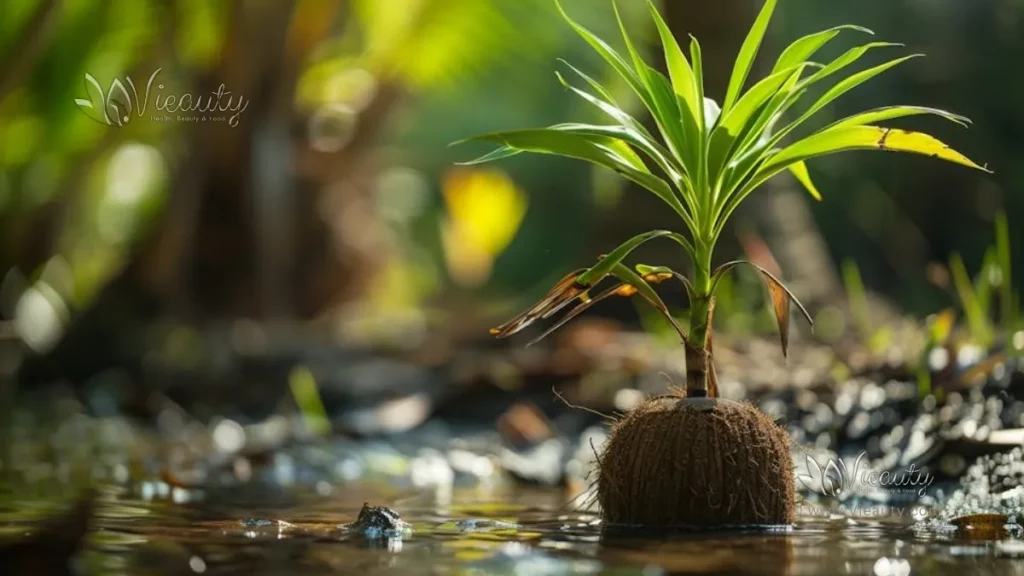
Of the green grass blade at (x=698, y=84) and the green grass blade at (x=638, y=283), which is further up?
the green grass blade at (x=698, y=84)

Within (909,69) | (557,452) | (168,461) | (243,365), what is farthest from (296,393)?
(909,69)

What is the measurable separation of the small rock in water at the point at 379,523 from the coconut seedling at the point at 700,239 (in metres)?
0.41

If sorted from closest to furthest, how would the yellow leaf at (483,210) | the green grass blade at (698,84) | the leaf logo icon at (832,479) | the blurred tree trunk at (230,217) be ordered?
the green grass blade at (698,84) → the leaf logo icon at (832,479) → the blurred tree trunk at (230,217) → the yellow leaf at (483,210)

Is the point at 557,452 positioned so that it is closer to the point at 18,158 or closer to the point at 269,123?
the point at 269,123

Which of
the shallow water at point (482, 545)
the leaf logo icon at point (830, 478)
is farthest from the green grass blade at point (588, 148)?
the leaf logo icon at point (830, 478)

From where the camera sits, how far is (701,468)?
8.09 ft

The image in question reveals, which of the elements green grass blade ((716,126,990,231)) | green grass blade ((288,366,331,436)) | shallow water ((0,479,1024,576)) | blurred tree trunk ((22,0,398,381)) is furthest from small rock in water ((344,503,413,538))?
blurred tree trunk ((22,0,398,381))

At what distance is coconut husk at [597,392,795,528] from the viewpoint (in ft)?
8.11

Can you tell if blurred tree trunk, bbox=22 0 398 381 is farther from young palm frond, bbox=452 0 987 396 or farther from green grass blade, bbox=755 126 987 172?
green grass blade, bbox=755 126 987 172

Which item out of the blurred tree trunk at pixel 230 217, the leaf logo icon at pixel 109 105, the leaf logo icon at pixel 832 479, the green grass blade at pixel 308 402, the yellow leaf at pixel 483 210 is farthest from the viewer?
the yellow leaf at pixel 483 210

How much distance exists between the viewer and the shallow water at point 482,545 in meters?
2.01

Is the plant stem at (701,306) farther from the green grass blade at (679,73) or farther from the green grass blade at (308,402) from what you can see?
the green grass blade at (308,402)

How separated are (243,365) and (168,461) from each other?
7.49 ft

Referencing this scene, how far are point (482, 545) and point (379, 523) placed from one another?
11.2 inches
